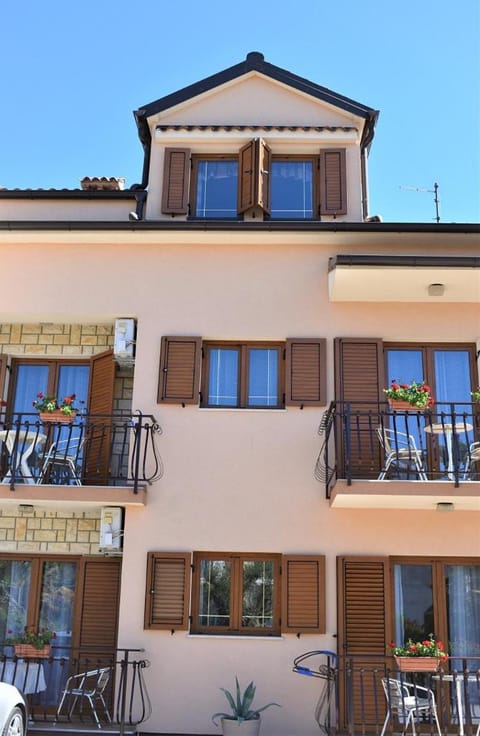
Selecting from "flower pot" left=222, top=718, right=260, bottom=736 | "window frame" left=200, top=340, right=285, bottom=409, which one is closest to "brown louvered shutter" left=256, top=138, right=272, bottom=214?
"window frame" left=200, top=340, right=285, bottom=409

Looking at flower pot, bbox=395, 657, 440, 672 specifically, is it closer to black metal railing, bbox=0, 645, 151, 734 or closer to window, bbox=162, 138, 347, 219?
black metal railing, bbox=0, 645, 151, 734

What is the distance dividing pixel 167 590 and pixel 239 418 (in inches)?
97.2

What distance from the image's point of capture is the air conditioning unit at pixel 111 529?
37.8 feet

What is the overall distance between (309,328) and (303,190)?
8.33 ft

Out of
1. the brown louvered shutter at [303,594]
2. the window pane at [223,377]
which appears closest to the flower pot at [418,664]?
the brown louvered shutter at [303,594]

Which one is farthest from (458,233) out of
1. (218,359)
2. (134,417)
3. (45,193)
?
(45,193)

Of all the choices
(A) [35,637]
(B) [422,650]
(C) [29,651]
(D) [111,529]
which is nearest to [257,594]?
(D) [111,529]

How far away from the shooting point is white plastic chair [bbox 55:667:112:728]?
10938mm

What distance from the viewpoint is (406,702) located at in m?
10.2

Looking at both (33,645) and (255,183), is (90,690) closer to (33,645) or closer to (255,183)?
(33,645)

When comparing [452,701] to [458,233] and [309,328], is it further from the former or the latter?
[458,233]

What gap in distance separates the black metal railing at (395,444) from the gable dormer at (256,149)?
10.8ft

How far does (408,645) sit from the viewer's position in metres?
10.5

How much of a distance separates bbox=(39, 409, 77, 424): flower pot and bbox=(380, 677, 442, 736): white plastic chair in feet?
16.8
